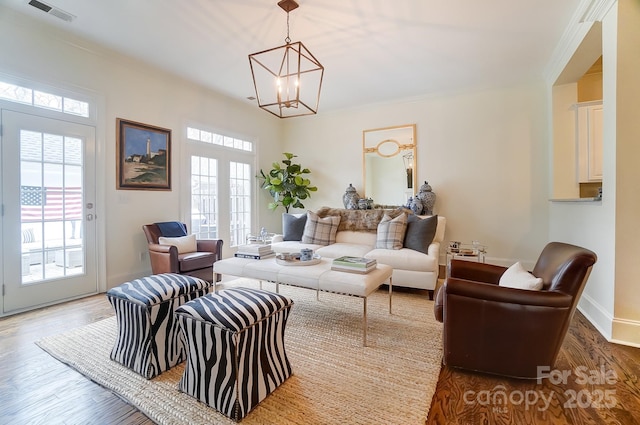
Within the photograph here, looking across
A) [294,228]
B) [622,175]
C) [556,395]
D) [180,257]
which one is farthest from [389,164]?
[556,395]

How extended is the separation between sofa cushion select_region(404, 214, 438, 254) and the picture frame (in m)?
3.37

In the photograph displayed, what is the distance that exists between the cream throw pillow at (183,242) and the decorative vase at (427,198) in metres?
3.45

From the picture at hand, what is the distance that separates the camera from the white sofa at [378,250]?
3.13 meters

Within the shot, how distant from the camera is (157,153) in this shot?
392cm

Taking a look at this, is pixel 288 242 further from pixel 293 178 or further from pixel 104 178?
pixel 104 178

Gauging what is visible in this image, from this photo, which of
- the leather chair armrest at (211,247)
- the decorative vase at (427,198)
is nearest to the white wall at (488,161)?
the decorative vase at (427,198)

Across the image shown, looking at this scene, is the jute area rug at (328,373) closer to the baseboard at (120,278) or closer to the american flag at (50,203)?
the baseboard at (120,278)

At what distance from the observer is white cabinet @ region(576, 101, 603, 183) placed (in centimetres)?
355

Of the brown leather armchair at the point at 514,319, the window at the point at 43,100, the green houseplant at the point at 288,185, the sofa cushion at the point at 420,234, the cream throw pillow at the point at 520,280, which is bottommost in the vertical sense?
the brown leather armchair at the point at 514,319

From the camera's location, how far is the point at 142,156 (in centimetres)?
376

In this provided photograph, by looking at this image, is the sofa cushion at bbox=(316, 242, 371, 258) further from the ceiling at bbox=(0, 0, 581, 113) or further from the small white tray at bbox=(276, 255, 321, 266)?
the ceiling at bbox=(0, 0, 581, 113)

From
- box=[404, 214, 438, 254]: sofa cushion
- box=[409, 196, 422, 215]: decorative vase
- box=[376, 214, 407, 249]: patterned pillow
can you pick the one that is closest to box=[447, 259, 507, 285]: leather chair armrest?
box=[404, 214, 438, 254]: sofa cushion

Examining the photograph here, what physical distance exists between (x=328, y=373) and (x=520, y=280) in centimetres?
134

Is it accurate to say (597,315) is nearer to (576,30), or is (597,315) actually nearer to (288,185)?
(576,30)
